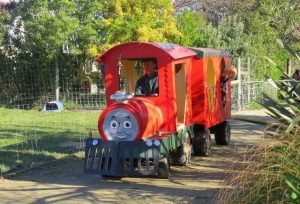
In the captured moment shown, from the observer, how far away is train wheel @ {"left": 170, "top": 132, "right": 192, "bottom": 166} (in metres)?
8.82

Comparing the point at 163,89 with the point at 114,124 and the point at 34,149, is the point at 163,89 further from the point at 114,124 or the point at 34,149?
the point at 34,149

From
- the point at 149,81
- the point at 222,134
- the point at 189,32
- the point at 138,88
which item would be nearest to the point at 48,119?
the point at 222,134

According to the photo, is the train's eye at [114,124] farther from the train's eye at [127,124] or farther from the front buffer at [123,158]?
the front buffer at [123,158]

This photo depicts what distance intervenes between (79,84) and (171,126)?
9.49m

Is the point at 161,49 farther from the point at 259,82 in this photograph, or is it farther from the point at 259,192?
the point at 259,82

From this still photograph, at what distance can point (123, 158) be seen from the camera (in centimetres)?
770

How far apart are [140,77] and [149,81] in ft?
1.17

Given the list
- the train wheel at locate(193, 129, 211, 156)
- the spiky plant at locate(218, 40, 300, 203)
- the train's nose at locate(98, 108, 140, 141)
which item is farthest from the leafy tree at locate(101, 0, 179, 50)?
the spiky plant at locate(218, 40, 300, 203)

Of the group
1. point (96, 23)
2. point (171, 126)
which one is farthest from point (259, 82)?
point (171, 126)

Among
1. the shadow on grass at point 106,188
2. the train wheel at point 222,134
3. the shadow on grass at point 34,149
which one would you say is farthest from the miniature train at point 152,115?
the shadow on grass at point 34,149

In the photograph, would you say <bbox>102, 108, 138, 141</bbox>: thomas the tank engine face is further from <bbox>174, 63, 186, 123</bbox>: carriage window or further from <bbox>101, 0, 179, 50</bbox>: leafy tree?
<bbox>101, 0, 179, 50</bbox>: leafy tree

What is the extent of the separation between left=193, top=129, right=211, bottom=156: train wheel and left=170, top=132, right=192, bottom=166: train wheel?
852mm


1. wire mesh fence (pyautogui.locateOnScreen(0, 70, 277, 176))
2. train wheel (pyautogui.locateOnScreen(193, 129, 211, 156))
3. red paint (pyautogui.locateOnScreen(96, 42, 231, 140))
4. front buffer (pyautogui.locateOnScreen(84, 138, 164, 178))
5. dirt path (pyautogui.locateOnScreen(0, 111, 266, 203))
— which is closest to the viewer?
dirt path (pyautogui.locateOnScreen(0, 111, 266, 203))

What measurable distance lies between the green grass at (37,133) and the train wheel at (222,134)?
118 inches
